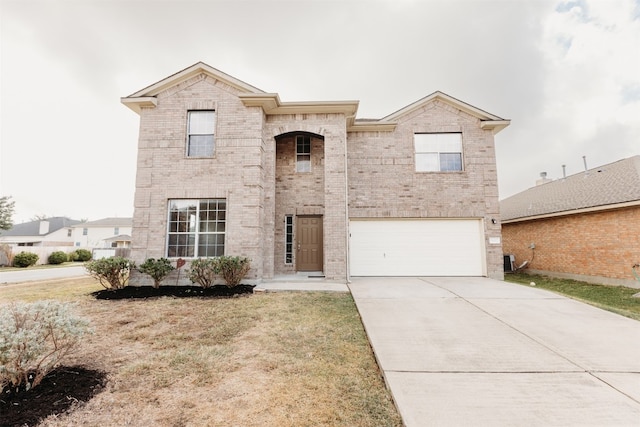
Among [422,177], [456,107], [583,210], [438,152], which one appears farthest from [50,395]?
[583,210]

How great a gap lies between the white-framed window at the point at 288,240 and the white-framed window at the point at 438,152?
18.2 ft

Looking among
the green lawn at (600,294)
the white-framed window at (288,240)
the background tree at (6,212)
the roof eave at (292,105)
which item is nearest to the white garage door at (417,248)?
the white-framed window at (288,240)

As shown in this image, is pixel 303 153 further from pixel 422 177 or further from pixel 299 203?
pixel 422 177

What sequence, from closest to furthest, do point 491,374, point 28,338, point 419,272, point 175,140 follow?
point 28,338 < point 491,374 < point 175,140 < point 419,272

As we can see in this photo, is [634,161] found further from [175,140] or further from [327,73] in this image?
[175,140]

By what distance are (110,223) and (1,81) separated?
124 feet

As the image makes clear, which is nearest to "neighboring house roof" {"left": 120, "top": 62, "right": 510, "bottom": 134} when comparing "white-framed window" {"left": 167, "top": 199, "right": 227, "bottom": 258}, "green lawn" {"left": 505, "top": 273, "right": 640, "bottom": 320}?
"white-framed window" {"left": 167, "top": 199, "right": 227, "bottom": 258}

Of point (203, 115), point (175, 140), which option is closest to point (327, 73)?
point (203, 115)

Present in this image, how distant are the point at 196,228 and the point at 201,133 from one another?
10.8 ft

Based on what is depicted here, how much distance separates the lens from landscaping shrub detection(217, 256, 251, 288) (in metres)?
8.39

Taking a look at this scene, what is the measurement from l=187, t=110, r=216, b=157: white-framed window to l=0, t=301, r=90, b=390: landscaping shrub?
724cm

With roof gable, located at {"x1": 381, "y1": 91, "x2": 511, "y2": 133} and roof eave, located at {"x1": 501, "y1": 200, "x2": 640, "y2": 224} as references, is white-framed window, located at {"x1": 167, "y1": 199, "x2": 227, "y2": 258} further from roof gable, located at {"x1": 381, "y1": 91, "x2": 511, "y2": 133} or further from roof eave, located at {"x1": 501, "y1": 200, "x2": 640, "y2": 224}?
roof eave, located at {"x1": 501, "y1": 200, "x2": 640, "y2": 224}

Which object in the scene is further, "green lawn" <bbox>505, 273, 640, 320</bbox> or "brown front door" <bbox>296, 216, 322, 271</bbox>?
"brown front door" <bbox>296, 216, 322, 271</bbox>

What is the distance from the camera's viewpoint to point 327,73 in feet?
53.9
